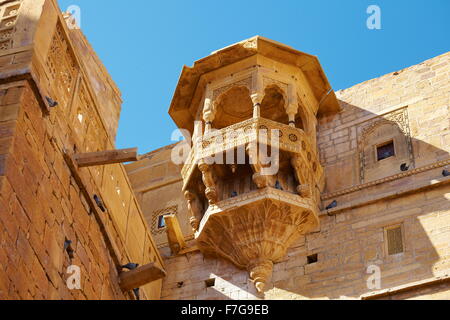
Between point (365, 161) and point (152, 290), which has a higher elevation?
point (365, 161)

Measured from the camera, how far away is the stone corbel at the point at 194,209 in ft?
42.1

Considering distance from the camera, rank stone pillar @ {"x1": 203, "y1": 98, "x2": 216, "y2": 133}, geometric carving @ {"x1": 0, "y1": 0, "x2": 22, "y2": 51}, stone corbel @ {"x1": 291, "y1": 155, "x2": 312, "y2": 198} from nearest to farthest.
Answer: geometric carving @ {"x1": 0, "y1": 0, "x2": 22, "y2": 51} < stone corbel @ {"x1": 291, "y1": 155, "x2": 312, "y2": 198} < stone pillar @ {"x1": 203, "y1": 98, "x2": 216, "y2": 133}

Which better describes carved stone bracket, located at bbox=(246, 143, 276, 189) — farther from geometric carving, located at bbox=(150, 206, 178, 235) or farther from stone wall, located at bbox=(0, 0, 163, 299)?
geometric carving, located at bbox=(150, 206, 178, 235)

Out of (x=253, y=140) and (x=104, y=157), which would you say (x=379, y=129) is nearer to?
(x=253, y=140)

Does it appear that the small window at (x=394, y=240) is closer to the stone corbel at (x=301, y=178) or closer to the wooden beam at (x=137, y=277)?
the stone corbel at (x=301, y=178)

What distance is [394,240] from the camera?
38.3ft

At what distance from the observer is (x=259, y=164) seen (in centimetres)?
1227

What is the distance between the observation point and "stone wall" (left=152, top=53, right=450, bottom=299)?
37.2ft

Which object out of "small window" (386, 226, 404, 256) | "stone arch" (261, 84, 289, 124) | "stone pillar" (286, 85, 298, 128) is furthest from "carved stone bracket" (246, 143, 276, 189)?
"small window" (386, 226, 404, 256)

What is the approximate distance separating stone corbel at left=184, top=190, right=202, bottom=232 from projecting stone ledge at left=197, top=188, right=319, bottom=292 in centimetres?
41

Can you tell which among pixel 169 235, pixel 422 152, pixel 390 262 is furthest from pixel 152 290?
pixel 422 152

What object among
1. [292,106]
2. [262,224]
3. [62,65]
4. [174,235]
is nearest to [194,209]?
[174,235]
